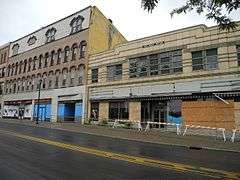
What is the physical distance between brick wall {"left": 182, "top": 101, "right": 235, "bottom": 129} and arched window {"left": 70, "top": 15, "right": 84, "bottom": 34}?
21.2 metres

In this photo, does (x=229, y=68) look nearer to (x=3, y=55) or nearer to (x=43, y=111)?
(x=43, y=111)

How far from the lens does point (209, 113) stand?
2666cm

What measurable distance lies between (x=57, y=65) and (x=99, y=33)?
8364 mm

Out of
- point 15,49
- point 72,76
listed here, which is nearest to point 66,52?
point 72,76

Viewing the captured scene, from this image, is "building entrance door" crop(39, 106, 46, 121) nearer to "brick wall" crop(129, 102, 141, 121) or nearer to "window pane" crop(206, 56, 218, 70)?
"brick wall" crop(129, 102, 141, 121)

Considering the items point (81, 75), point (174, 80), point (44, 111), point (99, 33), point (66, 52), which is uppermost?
point (99, 33)

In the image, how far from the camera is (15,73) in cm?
5738

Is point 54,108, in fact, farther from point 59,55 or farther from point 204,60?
point 204,60

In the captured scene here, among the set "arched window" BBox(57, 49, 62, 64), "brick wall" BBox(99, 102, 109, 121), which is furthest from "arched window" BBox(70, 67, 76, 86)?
"brick wall" BBox(99, 102, 109, 121)

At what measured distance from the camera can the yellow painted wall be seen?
41.0 m

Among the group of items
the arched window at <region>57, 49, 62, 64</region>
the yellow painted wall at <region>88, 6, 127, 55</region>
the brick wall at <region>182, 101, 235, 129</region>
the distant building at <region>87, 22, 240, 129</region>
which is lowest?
the brick wall at <region>182, 101, 235, 129</region>

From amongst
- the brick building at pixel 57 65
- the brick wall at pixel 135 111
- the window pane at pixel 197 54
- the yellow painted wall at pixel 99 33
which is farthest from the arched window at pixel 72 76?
the window pane at pixel 197 54

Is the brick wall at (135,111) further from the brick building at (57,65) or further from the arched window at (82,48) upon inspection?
the arched window at (82,48)

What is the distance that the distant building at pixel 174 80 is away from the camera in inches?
1025
